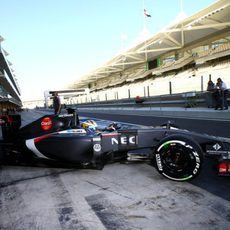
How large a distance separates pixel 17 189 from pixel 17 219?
810mm

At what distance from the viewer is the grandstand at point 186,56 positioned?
959 inches

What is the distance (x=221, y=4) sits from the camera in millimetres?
24234

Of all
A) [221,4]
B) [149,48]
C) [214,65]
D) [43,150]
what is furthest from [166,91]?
[43,150]

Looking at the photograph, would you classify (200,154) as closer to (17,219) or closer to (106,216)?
(106,216)

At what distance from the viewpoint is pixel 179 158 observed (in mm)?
2836

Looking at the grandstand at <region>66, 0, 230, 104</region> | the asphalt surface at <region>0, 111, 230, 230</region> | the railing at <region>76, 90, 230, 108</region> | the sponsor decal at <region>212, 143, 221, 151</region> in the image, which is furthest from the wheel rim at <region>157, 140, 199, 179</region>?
the grandstand at <region>66, 0, 230, 104</region>

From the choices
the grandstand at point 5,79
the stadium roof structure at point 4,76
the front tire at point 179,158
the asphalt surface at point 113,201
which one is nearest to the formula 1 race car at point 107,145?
the front tire at point 179,158

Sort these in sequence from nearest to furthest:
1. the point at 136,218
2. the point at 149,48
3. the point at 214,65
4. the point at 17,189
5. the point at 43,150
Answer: the point at 136,218, the point at 17,189, the point at 43,150, the point at 214,65, the point at 149,48

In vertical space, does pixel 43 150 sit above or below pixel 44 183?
above

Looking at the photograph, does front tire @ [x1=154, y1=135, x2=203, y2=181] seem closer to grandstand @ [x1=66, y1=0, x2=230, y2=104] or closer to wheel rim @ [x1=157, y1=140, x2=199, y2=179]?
wheel rim @ [x1=157, y1=140, x2=199, y2=179]

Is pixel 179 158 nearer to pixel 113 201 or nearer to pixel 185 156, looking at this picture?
pixel 185 156

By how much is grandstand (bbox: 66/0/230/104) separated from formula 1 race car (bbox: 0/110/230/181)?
14380mm

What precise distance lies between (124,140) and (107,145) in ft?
0.79

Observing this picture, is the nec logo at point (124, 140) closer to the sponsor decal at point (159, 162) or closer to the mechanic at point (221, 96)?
the sponsor decal at point (159, 162)
